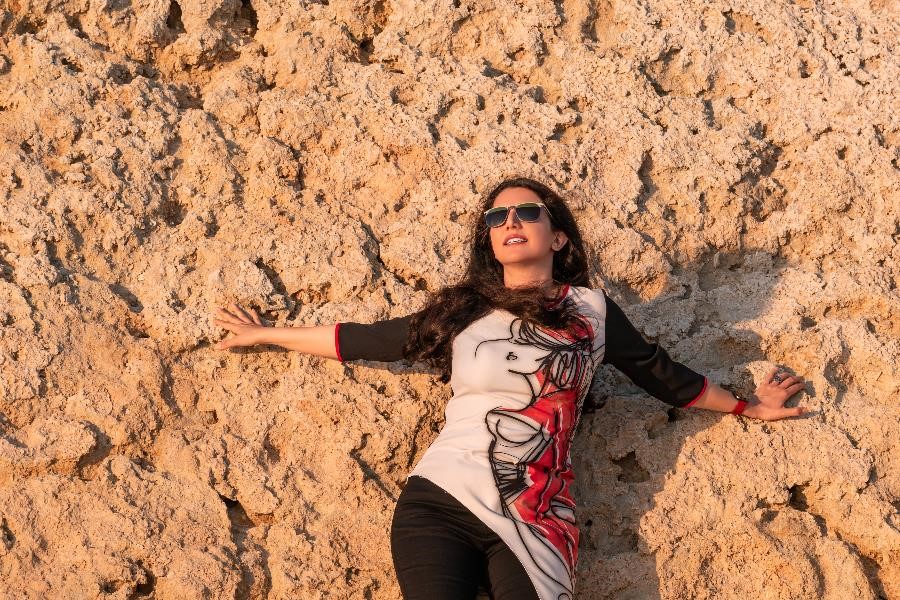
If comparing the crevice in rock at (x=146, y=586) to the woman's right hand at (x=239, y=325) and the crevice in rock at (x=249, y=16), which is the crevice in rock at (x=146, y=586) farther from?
the crevice in rock at (x=249, y=16)

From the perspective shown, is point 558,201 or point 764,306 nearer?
point 558,201

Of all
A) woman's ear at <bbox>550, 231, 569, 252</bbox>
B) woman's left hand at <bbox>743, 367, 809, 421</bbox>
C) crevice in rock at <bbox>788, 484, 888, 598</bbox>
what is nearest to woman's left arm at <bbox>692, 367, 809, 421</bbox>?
woman's left hand at <bbox>743, 367, 809, 421</bbox>

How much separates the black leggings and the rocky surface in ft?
0.98

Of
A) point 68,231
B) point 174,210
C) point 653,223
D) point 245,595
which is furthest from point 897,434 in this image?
point 68,231

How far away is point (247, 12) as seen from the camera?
4.43 meters

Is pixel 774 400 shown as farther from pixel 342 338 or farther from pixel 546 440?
pixel 342 338

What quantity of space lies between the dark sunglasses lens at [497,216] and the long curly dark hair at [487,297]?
5.1 inches

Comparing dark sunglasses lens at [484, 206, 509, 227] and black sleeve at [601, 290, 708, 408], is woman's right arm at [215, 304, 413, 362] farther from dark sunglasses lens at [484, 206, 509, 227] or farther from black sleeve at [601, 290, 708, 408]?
black sleeve at [601, 290, 708, 408]

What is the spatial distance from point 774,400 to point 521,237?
109cm

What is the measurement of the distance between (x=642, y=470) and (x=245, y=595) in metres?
1.46

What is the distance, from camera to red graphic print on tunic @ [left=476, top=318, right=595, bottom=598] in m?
3.03

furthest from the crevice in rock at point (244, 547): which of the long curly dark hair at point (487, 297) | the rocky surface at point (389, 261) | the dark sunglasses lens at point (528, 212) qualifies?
the dark sunglasses lens at point (528, 212)

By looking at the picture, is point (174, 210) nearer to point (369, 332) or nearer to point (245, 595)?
Result: point (369, 332)

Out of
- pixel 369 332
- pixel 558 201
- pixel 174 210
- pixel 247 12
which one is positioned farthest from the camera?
pixel 247 12
